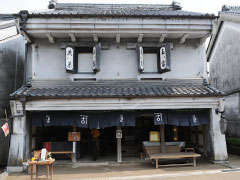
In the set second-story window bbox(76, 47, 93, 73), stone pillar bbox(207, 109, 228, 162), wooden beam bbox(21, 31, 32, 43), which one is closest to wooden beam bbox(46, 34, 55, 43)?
wooden beam bbox(21, 31, 32, 43)

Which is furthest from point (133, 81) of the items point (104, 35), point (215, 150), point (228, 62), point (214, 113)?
point (228, 62)

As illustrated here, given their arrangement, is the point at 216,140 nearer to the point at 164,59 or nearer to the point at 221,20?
the point at 164,59

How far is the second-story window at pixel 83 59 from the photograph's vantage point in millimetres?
10859

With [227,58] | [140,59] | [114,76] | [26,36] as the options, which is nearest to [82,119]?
[114,76]

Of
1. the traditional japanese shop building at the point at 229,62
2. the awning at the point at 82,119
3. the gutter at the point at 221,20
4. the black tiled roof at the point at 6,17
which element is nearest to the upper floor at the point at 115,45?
the awning at the point at 82,119

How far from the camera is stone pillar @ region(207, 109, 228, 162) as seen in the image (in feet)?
33.3

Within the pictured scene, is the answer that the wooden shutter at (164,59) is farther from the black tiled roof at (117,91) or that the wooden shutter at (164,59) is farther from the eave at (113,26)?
the black tiled roof at (117,91)

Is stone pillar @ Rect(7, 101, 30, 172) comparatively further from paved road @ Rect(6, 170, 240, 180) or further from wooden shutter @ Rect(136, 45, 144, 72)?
wooden shutter @ Rect(136, 45, 144, 72)

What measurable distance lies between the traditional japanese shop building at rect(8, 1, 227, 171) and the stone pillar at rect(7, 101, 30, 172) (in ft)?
0.14

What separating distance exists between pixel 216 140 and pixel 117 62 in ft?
21.6

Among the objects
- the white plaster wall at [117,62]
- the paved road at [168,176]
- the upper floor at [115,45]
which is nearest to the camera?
the paved road at [168,176]

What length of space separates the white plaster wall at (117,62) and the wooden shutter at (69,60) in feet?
1.78

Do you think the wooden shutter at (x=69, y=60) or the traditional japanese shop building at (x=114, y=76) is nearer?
the traditional japanese shop building at (x=114, y=76)

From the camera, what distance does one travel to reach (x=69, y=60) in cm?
1088
